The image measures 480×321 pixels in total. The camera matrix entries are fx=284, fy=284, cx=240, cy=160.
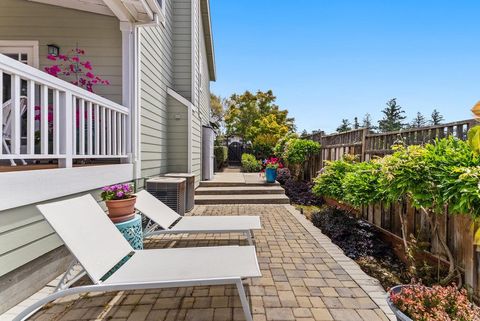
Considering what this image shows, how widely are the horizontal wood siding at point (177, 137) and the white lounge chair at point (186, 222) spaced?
3.36 metres

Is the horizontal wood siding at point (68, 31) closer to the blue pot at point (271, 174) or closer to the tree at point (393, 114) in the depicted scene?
the blue pot at point (271, 174)

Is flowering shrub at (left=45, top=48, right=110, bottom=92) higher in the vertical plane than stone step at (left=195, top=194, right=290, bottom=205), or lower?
higher

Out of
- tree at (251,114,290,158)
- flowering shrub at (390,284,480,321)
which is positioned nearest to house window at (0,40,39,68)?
flowering shrub at (390,284,480,321)

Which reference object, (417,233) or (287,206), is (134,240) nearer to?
(417,233)

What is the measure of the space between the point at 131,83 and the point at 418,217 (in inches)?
185

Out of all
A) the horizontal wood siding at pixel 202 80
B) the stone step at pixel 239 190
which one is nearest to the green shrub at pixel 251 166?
the horizontal wood siding at pixel 202 80

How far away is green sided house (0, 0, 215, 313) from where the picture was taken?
247cm

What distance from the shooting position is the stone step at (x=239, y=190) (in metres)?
7.77

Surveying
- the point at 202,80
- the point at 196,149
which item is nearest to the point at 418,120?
the point at 202,80

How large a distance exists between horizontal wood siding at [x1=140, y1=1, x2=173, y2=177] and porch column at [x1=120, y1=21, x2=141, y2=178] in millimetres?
412

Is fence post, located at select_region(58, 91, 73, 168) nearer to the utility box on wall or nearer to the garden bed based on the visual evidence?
the garden bed

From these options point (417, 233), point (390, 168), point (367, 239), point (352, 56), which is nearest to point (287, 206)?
point (367, 239)

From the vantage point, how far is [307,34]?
647 inches

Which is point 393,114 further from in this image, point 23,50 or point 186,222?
point 23,50
